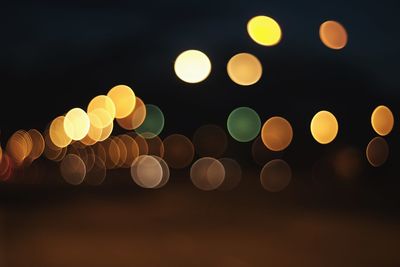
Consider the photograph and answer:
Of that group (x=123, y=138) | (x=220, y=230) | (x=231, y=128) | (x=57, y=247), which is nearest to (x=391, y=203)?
(x=220, y=230)

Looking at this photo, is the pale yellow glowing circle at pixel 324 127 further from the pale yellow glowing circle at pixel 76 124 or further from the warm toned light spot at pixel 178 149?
the pale yellow glowing circle at pixel 76 124

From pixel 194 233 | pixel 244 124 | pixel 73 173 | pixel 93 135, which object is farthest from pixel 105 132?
pixel 194 233

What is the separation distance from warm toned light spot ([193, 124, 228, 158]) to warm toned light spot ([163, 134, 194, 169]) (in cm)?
72

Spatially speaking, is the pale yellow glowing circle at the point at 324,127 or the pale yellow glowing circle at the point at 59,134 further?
the pale yellow glowing circle at the point at 59,134

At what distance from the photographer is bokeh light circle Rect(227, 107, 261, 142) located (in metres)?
57.5

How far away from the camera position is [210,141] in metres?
64.6

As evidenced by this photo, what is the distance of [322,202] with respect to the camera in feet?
61.5

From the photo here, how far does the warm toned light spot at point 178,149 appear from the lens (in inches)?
2089

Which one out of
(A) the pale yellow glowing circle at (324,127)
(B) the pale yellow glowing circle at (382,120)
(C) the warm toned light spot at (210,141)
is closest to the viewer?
(B) the pale yellow glowing circle at (382,120)

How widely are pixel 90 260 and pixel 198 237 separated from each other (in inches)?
111

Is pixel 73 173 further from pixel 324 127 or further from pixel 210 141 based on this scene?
pixel 210 141

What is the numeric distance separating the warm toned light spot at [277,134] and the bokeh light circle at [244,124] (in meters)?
0.78

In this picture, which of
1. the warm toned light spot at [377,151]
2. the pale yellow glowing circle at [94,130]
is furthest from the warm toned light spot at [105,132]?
the warm toned light spot at [377,151]

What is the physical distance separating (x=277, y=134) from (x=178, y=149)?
13.0m
